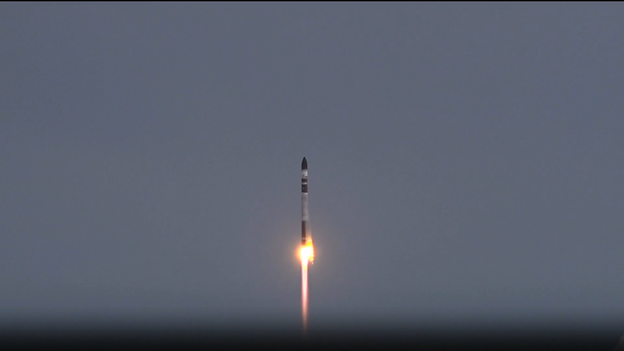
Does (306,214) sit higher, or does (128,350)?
(128,350)

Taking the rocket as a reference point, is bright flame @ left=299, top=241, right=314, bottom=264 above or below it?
below

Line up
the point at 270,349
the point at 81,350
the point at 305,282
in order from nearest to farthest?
the point at 305,282 < the point at 270,349 < the point at 81,350

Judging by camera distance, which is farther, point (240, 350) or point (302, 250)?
point (240, 350)

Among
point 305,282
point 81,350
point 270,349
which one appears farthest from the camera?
point 81,350

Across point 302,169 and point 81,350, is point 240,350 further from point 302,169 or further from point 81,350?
point 302,169

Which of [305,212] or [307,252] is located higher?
[305,212]

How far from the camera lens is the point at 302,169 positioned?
9706cm

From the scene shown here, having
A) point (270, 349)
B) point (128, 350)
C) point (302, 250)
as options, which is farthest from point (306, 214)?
point (128, 350)

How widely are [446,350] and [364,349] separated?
19.2 m

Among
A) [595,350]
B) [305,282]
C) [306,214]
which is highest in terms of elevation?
[595,350]

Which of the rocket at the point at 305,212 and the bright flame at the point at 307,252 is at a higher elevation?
the rocket at the point at 305,212

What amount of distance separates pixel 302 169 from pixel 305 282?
38.3 ft

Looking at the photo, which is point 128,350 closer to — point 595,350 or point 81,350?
point 81,350

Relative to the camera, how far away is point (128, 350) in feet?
633
